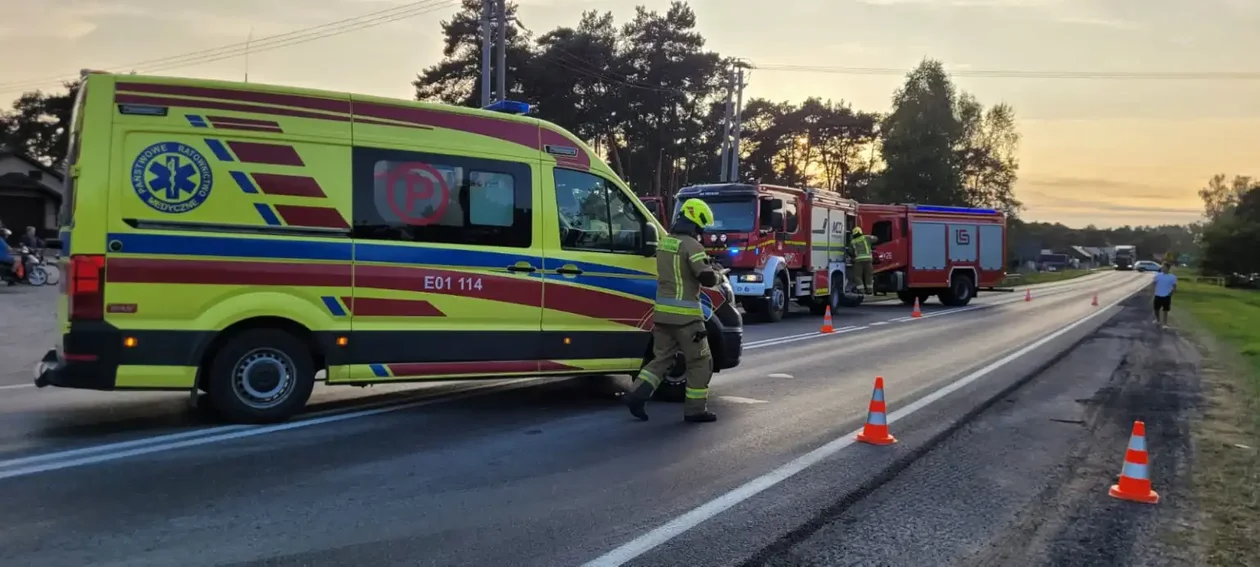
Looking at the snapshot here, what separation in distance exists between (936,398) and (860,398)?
0.85 meters

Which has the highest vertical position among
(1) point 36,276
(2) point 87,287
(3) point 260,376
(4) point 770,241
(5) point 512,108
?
(5) point 512,108

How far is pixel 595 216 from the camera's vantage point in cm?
837

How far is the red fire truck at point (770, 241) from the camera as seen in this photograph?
63.2 ft

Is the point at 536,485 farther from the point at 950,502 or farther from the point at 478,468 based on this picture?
the point at 950,502

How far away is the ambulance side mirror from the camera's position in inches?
337

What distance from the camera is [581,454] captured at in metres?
6.62

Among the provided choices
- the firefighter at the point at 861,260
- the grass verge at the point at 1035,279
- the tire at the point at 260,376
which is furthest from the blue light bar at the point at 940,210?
the tire at the point at 260,376

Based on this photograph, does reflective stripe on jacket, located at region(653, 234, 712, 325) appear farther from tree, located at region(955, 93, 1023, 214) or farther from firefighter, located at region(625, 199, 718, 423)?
tree, located at region(955, 93, 1023, 214)

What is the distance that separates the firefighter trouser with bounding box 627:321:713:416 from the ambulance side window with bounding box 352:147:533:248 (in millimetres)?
1450

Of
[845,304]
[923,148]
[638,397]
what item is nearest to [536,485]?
[638,397]

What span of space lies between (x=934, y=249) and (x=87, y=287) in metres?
25.1

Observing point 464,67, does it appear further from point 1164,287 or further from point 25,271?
point 1164,287

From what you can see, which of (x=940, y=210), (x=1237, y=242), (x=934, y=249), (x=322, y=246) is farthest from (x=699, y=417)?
(x=1237, y=242)

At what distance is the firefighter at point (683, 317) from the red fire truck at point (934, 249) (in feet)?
64.7
